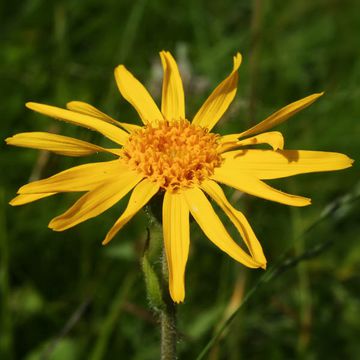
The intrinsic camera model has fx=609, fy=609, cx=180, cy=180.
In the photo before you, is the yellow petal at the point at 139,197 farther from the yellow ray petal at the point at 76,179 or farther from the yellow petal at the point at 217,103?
the yellow petal at the point at 217,103

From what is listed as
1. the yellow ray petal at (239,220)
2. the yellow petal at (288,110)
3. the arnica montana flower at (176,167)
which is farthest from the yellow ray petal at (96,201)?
the yellow petal at (288,110)

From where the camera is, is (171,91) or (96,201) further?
(171,91)

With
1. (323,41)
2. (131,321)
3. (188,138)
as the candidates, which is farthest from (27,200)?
(323,41)

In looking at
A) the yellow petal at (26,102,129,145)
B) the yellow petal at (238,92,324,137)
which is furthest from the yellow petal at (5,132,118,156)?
the yellow petal at (238,92,324,137)

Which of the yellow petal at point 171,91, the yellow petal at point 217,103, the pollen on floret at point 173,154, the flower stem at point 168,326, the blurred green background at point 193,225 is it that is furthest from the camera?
the blurred green background at point 193,225

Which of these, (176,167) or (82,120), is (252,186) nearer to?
(176,167)

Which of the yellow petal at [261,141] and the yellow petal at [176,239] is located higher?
the yellow petal at [261,141]

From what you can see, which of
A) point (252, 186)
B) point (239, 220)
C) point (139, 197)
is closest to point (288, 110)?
point (252, 186)
